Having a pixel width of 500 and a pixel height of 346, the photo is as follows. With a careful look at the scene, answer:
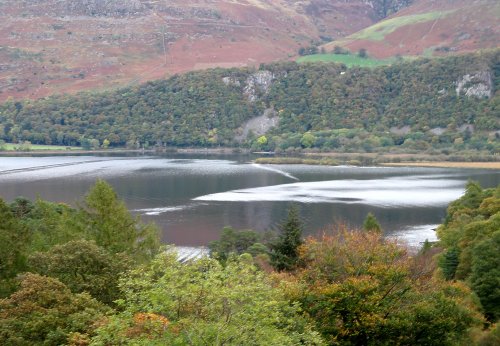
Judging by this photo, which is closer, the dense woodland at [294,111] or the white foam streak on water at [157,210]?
the white foam streak on water at [157,210]

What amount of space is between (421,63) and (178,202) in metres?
145

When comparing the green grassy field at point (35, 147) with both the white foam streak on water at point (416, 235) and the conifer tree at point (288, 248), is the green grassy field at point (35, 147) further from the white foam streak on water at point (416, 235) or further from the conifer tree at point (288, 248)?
the conifer tree at point (288, 248)

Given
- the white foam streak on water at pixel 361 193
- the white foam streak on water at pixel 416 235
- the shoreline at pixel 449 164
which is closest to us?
the white foam streak on water at pixel 416 235

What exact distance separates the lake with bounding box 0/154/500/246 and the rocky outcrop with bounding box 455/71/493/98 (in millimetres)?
75385

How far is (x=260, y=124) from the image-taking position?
181500 millimetres

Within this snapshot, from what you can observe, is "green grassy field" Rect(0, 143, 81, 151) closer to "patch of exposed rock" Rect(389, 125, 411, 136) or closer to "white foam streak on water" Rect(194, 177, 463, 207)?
"white foam streak on water" Rect(194, 177, 463, 207)

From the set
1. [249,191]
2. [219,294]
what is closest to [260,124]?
[249,191]

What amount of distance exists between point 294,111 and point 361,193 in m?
108

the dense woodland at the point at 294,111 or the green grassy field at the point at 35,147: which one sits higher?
the dense woodland at the point at 294,111

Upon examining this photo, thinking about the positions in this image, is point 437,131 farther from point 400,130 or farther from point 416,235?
point 416,235

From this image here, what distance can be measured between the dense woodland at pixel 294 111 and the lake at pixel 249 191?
39315mm

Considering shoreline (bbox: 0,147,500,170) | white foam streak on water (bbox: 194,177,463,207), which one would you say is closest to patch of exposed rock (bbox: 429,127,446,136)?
shoreline (bbox: 0,147,500,170)

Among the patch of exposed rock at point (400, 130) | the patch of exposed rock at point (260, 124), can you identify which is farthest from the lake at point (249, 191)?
the patch of exposed rock at point (400, 130)

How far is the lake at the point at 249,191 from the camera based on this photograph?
191ft
